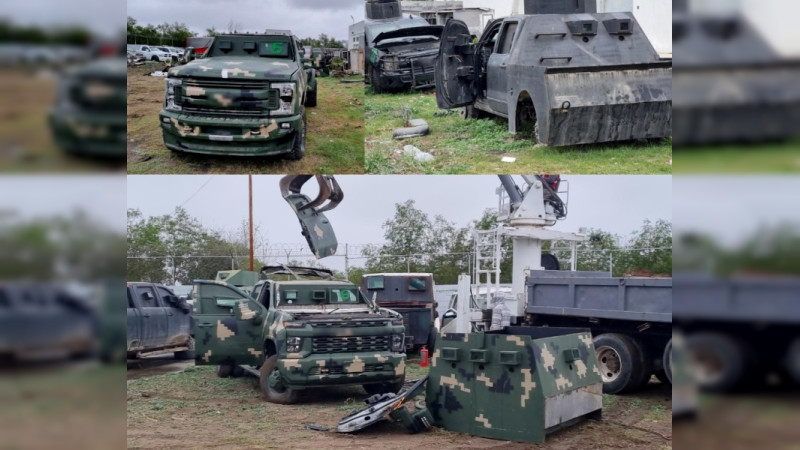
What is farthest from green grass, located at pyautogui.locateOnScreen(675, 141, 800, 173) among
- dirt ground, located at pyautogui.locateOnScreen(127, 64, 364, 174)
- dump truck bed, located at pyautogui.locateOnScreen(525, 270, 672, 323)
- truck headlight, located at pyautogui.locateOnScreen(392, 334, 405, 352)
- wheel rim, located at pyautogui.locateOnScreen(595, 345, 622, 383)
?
wheel rim, located at pyautogui.locateOnScreen(595, 345, 622, 383)

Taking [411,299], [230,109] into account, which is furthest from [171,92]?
[411,299]

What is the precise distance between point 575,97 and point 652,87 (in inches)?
41.8

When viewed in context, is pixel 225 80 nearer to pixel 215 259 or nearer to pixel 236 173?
pixel 236 173

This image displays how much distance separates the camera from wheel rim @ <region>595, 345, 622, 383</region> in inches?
340

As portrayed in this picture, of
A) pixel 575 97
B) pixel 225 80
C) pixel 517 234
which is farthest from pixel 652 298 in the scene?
pixel 225 80

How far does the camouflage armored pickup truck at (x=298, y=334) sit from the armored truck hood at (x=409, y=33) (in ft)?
15.1

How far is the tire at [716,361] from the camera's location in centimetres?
122

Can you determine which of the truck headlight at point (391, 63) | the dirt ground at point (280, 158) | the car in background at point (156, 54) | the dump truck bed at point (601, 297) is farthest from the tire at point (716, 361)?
the truck headlight at point (391, 63)

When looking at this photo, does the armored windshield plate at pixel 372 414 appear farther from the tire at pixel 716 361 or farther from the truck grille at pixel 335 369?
the tire at pixel 716 361

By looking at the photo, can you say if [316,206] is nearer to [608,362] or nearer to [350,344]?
[350,344]

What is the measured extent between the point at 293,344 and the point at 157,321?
12.3 ft

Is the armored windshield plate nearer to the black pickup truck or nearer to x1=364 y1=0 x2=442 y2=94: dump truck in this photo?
the black pickup truck

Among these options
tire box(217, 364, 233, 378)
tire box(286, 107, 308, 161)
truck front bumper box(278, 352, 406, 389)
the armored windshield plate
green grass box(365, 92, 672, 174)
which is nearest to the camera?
the armored windshield plate

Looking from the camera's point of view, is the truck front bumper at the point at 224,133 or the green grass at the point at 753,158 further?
the truck front bumper at the point at 224,133
